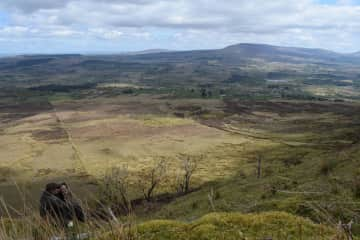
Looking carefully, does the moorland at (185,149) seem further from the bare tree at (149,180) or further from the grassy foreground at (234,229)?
the bare tree at (149,180)

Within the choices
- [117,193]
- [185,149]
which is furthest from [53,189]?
[185,149]

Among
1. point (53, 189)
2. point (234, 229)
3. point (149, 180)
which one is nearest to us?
point (234, 229)

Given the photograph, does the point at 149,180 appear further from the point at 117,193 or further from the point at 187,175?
the point at 117,193

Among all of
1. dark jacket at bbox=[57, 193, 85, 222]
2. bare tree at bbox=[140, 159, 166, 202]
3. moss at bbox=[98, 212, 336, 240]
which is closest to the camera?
dark jacket at bbox=[57, 193, 85, 222]

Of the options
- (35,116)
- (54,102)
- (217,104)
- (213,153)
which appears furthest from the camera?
(54,102)

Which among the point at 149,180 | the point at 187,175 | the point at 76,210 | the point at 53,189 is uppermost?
the point at 76,210

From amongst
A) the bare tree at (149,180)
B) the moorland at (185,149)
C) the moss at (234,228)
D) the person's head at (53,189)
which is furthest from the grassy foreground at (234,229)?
the bare tree at (149,180)

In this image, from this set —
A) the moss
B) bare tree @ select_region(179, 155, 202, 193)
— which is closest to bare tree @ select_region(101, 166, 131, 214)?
the moss

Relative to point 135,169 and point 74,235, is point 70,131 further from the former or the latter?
point 74,235

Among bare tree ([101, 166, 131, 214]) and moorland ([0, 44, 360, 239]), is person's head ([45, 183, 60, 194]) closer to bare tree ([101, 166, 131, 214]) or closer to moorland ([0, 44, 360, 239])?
bare tree ([101, 166, 131, 214])

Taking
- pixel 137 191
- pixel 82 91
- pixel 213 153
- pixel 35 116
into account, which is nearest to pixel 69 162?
pixel 137 191

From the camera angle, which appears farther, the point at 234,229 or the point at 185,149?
the point at 185,149

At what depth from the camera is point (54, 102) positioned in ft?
463

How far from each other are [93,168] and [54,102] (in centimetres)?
9078
